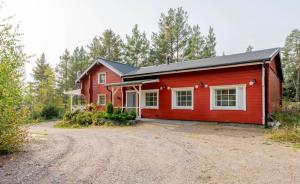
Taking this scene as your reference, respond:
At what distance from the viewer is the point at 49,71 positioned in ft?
108

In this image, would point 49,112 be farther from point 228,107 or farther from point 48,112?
point 228,107

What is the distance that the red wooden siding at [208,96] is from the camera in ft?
35.0

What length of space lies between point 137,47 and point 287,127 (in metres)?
27.2

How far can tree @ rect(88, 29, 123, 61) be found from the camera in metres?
35.2

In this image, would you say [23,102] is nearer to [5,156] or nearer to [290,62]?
[5,156]

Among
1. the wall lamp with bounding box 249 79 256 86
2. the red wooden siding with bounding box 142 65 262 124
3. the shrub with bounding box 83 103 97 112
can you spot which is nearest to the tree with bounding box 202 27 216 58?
the red wooden siding with bounding box 142 65 262 124

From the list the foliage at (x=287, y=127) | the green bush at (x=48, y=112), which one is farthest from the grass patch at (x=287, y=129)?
the green bush at (x=48, y=112)

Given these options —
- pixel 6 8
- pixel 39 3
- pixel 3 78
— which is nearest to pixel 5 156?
pixel 3 78

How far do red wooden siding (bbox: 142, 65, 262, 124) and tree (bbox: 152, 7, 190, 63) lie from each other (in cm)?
1786

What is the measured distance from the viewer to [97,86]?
1834cm

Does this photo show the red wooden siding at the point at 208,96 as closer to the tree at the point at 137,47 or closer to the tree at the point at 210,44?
the tree at the point at 137,47

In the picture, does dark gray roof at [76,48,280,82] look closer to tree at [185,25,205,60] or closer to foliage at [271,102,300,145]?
foliage at [271,102,300,145]

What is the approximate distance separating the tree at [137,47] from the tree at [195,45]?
6.57m

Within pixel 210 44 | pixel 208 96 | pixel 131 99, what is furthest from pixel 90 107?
pixel 210 44
